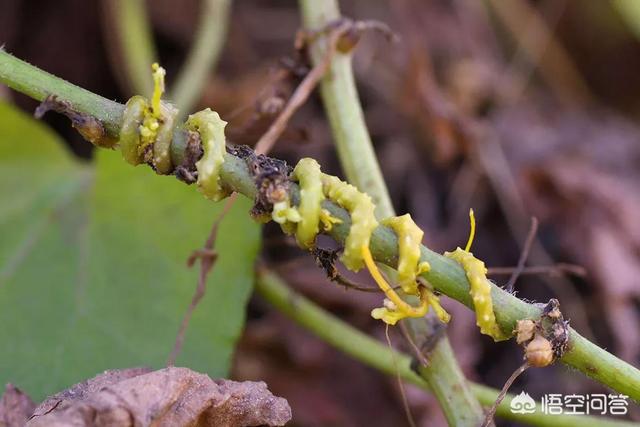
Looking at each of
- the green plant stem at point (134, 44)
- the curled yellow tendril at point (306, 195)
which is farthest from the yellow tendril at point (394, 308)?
the green plant stem at point (134, 44)

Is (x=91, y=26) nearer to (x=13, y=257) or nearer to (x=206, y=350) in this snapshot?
(x=13, y=257)

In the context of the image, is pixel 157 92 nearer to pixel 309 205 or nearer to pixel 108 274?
pixel 309 205

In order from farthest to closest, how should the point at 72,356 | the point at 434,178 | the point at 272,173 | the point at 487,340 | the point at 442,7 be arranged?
the point at 442,7 < the point at 434,178 < the point at 487,340 < the point at 72,356 < the point at 272,173

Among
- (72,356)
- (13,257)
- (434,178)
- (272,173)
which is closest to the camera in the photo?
(272,173)

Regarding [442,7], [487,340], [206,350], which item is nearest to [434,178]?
[487,340]

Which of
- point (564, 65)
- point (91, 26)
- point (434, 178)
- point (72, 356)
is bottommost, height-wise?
point (72, 356)

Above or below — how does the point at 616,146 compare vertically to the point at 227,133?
above

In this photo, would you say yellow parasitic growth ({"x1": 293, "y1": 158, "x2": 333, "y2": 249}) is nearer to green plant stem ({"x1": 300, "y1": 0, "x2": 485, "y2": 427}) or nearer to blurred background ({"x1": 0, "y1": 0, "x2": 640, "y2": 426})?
green plant stem ({"x1": 300, "y1": 0, "x2": 485, "y2": 427})

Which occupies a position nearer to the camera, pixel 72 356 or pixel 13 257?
pixel 72 356
